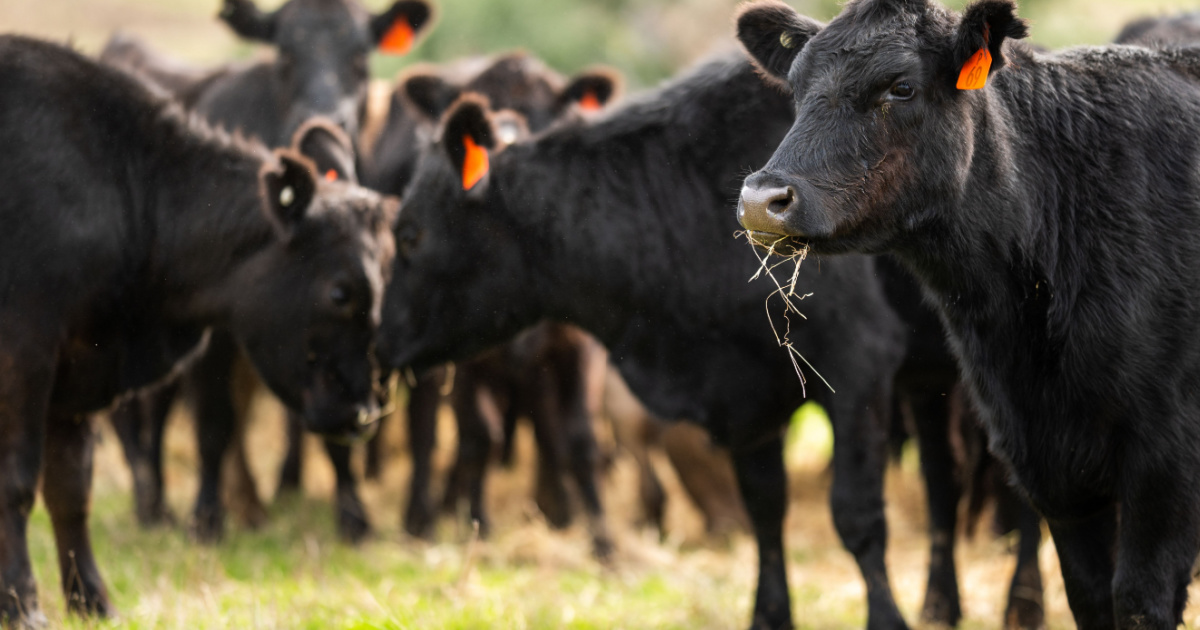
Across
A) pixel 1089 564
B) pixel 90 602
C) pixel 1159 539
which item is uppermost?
pixel 1159 539

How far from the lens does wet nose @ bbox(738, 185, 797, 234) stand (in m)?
3.09

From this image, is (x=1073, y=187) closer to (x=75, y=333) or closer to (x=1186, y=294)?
(x=1186, y=294)

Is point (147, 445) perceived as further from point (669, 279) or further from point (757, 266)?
point (757, 266)

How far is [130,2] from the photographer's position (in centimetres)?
3312

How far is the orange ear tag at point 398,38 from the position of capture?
24.8ft

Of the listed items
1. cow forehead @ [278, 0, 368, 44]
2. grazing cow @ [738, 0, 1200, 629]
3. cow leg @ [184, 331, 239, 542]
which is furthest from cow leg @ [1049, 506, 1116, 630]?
cow forehead @ [278, 0, 368, 44]

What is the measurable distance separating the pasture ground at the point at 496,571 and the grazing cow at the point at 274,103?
0.24m

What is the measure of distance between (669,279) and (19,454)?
2.54 metres

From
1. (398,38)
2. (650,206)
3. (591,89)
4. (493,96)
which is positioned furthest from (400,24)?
(650,206)

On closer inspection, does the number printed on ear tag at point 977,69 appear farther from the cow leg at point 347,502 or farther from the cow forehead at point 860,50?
the cow leg at point 347,502

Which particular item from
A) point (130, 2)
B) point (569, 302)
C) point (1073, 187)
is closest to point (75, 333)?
point (569, 302)

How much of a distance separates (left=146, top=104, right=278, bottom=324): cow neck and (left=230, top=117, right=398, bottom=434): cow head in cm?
10

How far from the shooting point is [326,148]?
5.75 meters

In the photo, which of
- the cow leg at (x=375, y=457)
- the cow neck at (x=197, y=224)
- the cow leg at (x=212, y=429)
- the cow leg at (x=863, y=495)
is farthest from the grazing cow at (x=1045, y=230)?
the cow leg at (x=375, y=457)
